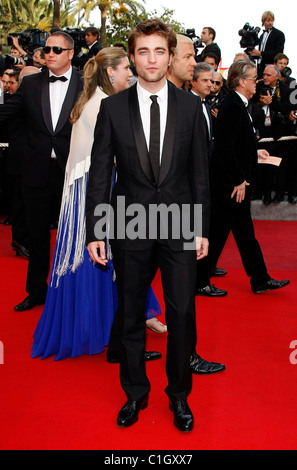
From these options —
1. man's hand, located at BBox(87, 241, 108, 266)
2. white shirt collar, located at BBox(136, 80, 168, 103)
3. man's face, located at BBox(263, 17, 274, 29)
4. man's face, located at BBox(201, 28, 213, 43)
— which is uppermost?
man's face, located at BBox(263, 17, 274, 29)

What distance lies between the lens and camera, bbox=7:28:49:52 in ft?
27.0

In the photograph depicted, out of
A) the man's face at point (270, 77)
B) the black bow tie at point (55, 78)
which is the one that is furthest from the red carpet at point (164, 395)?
the man's face at point (270, 77)

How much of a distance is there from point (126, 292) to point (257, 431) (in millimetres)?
846

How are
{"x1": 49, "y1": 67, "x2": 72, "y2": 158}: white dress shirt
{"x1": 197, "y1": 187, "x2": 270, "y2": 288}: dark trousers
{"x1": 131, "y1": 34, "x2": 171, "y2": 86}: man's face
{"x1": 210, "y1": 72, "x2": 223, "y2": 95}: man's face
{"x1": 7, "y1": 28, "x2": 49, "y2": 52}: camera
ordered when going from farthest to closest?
{"x1": 7, "y1": 28, "x2": 49, "y2": 52}: camera
{"x1": 210, "y1": 72, "x2": 223, "y2": 95}: man's face
{"x1": 197, "y1": 187, "x2": 270, "y2": 288}: dark trousers
{"x1": 49, "y1": 67, "x2": 72, "y2": 158}: white dress shirt
{"x1": 131, "y1": 34, "x2": 171, "y2": 86}: man's face

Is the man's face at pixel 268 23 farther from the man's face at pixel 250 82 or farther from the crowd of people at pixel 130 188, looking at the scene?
the man's face at pixel 250 82

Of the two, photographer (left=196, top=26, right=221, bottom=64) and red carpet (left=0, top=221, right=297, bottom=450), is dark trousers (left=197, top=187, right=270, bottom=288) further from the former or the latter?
photographer (left=196, top=26, right=221, bottom=64)

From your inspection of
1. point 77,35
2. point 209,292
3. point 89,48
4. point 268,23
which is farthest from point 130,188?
point 268,23

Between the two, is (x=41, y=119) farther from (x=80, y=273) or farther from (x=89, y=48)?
(x=89, y=48)

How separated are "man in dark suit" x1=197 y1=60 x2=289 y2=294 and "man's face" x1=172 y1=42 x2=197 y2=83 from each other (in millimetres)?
544

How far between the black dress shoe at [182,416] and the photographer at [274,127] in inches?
217

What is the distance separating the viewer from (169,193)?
2.45 metres

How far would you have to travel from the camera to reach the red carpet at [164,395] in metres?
2.49

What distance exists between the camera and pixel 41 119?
4098mm

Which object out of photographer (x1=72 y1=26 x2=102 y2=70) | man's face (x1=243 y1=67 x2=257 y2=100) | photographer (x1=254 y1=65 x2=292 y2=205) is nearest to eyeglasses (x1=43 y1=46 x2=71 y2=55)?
man's face (x1=243 y1=67 x2=257 y2=100)
